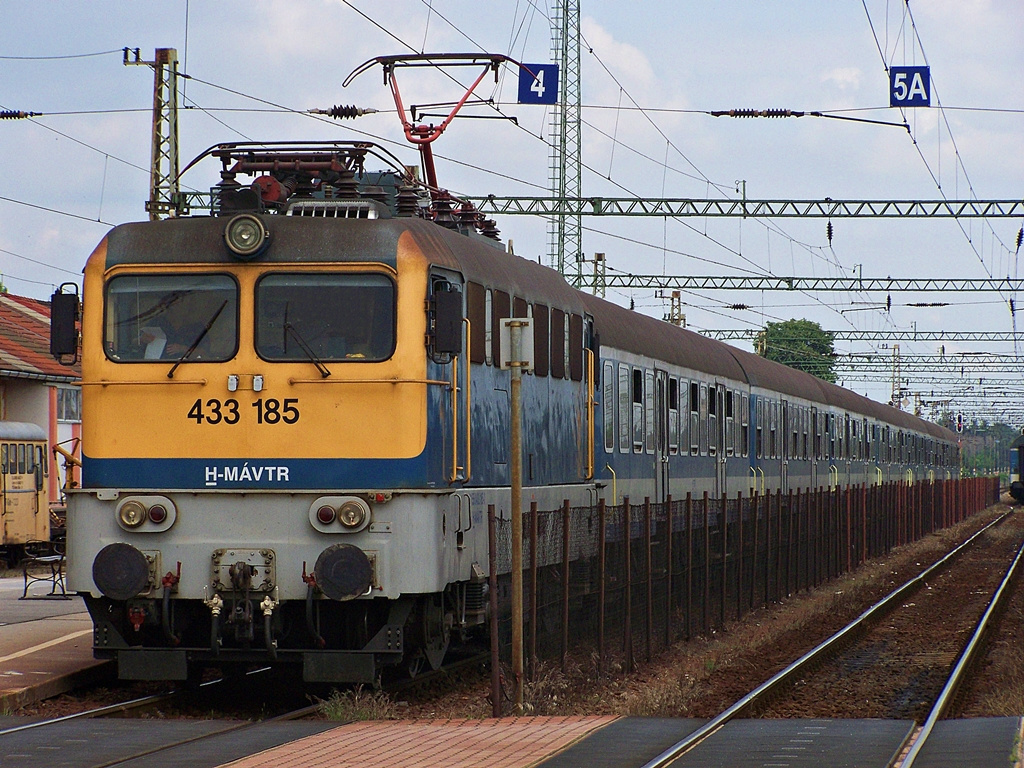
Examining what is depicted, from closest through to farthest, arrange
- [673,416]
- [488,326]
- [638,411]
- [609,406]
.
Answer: [488,326] → [609,406] → [638,411] → [673,416]

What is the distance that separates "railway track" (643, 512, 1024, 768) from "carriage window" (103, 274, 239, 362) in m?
4.42

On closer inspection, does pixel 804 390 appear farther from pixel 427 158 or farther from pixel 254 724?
pixel 254 724

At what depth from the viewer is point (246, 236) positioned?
1148 cm

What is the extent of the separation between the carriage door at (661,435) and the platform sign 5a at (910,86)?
7.72 meters

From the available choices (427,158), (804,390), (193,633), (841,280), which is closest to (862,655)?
(427,158)

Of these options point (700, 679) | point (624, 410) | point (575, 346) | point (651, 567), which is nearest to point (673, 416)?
point (624, 410)

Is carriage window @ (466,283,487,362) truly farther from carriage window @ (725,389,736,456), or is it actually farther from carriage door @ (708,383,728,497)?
carriage window @ (725,389,736,456)

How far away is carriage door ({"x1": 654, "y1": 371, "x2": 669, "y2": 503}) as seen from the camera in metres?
20.6

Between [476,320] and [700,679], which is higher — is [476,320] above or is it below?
above

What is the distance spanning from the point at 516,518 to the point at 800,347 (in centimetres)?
8350

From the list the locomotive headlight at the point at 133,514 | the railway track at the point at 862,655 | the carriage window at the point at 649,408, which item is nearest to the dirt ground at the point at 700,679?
the railway track at the point at 862,655

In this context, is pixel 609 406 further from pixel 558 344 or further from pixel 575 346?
pixel 558 344

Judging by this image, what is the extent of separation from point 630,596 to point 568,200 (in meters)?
22.2

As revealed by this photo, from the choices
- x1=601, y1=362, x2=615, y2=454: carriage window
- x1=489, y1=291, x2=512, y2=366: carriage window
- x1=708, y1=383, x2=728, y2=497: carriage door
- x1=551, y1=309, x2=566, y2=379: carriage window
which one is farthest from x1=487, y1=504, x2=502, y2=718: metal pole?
x1=708, y1=383, x2=728, y2=497: carriage door
